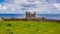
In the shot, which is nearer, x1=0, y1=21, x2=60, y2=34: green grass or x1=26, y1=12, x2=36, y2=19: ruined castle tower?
x1=0, y1=21, x2=60, y2=34: green grass

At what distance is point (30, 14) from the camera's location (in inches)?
1352

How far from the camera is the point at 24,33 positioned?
18.5 metres

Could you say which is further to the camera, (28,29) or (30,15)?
(30,15)

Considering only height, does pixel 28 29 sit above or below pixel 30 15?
below

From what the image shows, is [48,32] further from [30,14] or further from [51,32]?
[30,14]

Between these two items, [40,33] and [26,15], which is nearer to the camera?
[40,33]

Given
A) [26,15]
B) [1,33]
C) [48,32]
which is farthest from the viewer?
[26,15]

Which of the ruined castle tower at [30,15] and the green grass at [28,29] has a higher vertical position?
the ruined castle tower at [30,15]

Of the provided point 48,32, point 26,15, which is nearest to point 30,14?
point 26,15

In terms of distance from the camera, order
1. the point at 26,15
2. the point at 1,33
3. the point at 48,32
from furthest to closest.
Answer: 1. the point at 26,15
2. the point at 48,32
3. the point at 1,33

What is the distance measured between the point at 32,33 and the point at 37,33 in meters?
0.57

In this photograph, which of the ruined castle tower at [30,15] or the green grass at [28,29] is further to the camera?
the ruined castle tower at [30,15]

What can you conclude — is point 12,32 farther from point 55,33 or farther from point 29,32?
point 55,33

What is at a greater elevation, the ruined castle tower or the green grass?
the ruined castle tower
